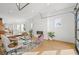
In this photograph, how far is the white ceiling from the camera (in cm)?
185

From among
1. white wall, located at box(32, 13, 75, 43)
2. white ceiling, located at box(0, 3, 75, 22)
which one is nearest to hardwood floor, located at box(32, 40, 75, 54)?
white wall, located at box(32, 13, 75, 43)

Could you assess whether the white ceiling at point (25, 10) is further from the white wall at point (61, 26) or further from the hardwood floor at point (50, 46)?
the hardwood floor at point (50, 46)

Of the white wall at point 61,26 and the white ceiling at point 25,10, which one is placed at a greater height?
the white ceiling at point 25,10

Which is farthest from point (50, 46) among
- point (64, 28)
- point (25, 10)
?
point (25, 10)

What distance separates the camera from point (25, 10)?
1865mm

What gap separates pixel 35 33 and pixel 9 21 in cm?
40

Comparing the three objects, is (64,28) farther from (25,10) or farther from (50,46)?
(25,10)

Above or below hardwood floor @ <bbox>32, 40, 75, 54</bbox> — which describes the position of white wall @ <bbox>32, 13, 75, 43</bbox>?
above

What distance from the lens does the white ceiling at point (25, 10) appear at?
1.85m

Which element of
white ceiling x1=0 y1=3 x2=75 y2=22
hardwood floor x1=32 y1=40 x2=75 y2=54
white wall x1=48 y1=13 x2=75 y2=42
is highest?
white ceiling x1=0 y1=3 x2=75 y2=22

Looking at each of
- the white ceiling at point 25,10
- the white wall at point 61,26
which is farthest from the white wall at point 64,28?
the white ceiling at point 25,10

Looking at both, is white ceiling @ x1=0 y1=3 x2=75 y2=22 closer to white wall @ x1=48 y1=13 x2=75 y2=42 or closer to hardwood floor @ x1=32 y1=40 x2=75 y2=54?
white wall @ x1=48 y1=13 x2=75 y2=42
